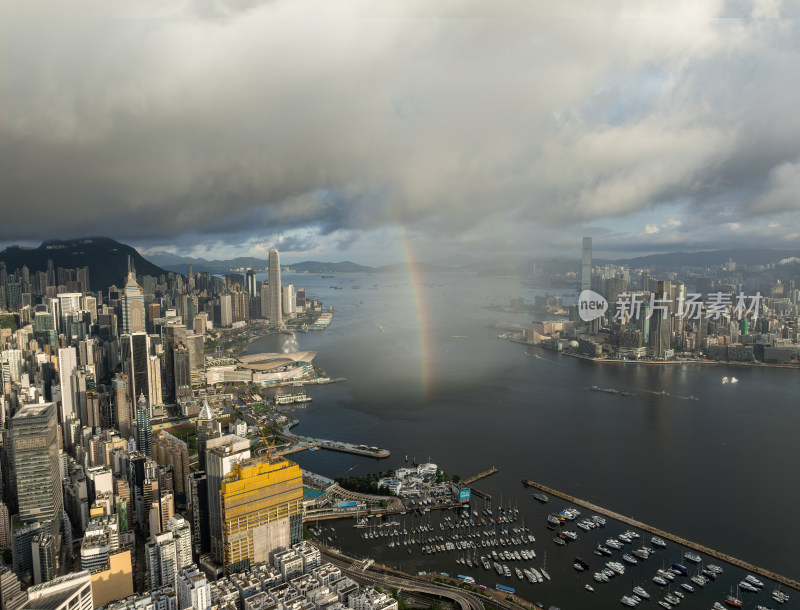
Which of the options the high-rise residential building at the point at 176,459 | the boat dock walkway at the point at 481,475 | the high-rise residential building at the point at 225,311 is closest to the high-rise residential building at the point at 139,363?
the high-rise residential building at the point at 176,459

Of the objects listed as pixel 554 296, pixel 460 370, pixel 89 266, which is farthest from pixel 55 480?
pixel 554 296

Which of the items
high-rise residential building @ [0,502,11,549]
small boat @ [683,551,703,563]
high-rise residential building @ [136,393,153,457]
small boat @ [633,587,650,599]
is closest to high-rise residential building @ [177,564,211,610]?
high-rise residential building @ [0,502,11,549]

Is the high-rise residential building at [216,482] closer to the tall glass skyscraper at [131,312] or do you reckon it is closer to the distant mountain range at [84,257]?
the tall glass skyscraper at [131,312]

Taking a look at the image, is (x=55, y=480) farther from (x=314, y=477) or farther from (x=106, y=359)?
(x=106, y=359)

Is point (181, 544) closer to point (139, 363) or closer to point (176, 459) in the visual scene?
point (176, 459)

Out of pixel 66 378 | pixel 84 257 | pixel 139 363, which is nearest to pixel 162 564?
pixel 66 378
